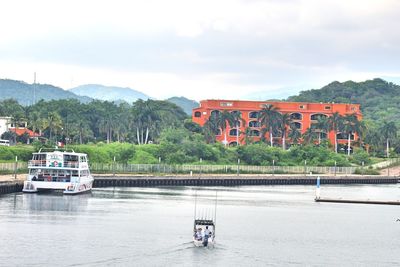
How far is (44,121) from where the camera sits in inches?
7781

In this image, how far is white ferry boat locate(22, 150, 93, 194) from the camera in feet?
407

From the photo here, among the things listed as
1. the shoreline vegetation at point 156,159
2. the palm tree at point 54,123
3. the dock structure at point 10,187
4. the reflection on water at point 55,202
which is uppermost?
the palm tree at point 54,123

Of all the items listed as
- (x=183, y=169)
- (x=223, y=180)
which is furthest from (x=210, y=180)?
(x=183, y=169)

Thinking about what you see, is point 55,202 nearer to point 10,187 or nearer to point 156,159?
point 10,187

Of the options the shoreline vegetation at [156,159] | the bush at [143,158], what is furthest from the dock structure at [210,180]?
the bush at [143,158]

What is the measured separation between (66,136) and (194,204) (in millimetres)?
83290

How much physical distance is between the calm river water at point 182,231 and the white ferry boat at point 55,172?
76.8 inches

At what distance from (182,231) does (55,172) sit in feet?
136

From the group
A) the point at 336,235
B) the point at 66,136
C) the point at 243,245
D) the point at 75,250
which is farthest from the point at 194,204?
the point at 66,136

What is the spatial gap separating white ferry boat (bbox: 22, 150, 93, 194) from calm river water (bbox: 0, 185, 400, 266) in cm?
195

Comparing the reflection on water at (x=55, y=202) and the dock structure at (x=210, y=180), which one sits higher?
the dock structure at (x=210, y=180)

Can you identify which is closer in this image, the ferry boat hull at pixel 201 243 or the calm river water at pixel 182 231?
the calm river water at pixel 182 231

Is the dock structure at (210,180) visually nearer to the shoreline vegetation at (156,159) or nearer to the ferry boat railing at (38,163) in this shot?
the ferry boat railing at (38,163)

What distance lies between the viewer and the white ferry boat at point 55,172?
→ 124062 millimetres
